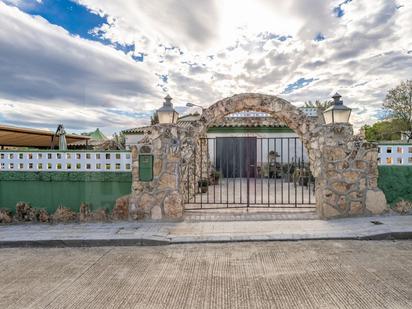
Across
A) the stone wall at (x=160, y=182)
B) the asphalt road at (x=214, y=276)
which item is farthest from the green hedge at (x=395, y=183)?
the stone wall at (x=160, y=182)

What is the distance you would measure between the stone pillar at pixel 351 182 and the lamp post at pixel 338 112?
0.32 m

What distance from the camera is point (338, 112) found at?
18.5 feet

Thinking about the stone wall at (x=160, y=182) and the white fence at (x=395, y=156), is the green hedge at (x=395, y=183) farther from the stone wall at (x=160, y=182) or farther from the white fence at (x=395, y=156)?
the stone wall at (x=160, y=182)

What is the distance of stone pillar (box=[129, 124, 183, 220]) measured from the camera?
5.65 m

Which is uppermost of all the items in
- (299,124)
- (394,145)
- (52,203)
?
(299,124)

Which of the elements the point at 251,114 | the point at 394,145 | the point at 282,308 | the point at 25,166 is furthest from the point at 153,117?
the point at 282,308

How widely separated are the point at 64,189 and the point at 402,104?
1845 cm

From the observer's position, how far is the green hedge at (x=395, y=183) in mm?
5730

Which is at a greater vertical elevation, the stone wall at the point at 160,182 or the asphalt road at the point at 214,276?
the stone wall at the point at 160,182

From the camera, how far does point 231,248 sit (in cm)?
423

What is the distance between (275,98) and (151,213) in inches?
151

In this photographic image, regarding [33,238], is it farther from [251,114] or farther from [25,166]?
[251,114]

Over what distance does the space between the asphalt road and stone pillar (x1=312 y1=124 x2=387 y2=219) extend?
1314mm

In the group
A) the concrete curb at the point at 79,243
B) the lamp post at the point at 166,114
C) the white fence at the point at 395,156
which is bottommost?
the concrete curb at the point at 79,243
